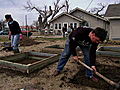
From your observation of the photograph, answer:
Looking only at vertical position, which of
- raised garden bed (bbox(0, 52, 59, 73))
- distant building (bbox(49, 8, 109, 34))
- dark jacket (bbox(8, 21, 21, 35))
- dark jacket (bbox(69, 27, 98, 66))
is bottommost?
raised garden bed (bbox(0, 52, 59, 73))

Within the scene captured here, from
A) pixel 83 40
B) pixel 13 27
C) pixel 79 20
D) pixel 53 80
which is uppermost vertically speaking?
pixel 79 20

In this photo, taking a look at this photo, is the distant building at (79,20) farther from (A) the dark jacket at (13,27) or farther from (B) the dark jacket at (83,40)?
(B) the dark jacket at (83,40)

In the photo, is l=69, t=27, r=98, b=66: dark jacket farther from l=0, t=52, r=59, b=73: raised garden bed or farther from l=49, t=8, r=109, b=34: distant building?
l=49, t=8, r=109, b=34: distant building

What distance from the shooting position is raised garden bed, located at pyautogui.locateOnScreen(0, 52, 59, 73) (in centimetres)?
387

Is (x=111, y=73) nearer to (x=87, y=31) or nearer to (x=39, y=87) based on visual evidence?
(x=87, y=31)

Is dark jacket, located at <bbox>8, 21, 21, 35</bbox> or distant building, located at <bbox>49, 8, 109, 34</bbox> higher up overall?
distant building, located at <bbox>49, 8, 109, 34</bbox>

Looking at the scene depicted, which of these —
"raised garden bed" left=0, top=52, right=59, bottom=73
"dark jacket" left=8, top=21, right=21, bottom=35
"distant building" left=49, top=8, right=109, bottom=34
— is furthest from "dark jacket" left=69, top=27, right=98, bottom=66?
"distant building" left=49, top=8, right=109, bottom=34

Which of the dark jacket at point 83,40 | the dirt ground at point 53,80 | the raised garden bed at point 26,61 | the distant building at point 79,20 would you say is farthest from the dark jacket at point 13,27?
the distant building at point 79,20

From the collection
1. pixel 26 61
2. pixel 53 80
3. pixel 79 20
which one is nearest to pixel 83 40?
pixel 53 80

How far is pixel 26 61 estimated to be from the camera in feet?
17.1

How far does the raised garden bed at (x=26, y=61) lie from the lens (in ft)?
12.7

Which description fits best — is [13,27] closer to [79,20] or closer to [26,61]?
[26,61]

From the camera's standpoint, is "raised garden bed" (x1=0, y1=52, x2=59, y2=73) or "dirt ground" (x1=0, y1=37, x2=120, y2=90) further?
"raised garden bed" (x1=0, y1=52, x2=59, y2=73)

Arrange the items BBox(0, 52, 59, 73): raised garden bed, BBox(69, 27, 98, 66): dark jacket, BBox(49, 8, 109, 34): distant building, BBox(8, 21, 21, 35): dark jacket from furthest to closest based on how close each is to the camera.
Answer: BBox(49, 8, 109, 34): distant building < BBox(8, 21, 21, 35): dark jacket < BBox(0, 52, 59, 73): raised garden bed < BBox(69, 27, 98, 66): dark jacket
